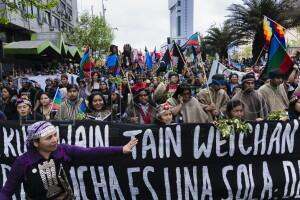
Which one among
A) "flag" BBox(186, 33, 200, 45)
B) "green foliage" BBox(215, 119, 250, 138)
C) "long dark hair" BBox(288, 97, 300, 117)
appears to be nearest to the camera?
"green foliage" BBox(215, 119, 250, 138)

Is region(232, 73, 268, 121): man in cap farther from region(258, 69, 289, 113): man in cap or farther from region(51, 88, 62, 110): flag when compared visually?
region(51, 88, 62, 110): flag

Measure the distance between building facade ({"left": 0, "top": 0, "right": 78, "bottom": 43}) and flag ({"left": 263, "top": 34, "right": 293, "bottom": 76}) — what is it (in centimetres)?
1043

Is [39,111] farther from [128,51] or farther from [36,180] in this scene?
[128,51]

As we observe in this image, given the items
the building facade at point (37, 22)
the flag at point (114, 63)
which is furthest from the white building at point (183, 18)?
the flag at point (114, 63)

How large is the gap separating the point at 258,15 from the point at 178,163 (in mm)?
27681

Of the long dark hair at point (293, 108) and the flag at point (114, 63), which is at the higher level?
the flag at point (114, 63)

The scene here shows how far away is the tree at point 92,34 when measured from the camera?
1907 inches

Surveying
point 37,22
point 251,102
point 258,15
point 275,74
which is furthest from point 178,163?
point 37,22

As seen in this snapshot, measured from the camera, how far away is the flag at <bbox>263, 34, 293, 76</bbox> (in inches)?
210

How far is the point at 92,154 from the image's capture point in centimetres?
332

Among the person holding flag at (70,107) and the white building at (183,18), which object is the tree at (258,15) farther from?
the white building at (183,18)

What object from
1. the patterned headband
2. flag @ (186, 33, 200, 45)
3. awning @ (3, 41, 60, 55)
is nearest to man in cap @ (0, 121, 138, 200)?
the patterned headband

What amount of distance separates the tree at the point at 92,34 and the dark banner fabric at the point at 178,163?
43965mm

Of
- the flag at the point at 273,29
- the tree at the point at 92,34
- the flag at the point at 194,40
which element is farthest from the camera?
the tree at the point at 92,34
